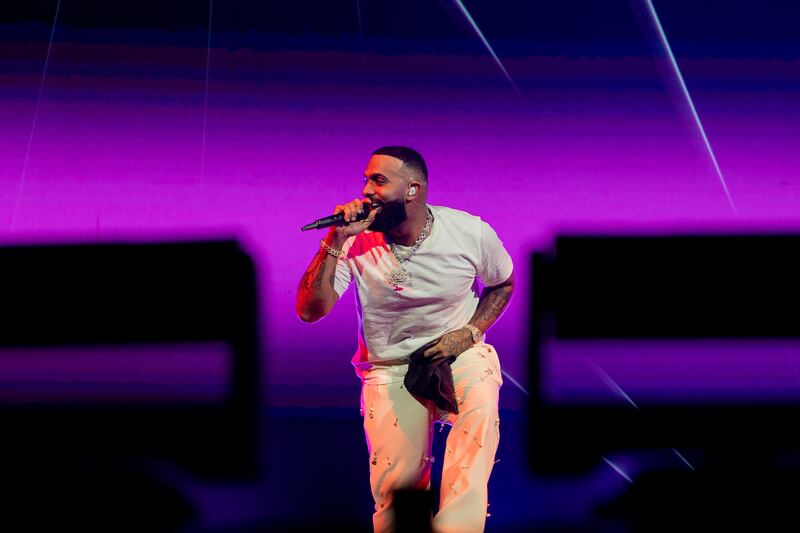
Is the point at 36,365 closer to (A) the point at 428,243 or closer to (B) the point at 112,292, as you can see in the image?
(B) the point at 112,292

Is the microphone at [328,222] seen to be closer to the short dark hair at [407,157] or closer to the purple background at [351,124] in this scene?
the short dark hair at [407,157]

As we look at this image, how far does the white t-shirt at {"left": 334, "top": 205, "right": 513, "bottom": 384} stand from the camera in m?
3.35

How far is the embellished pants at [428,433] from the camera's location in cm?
309

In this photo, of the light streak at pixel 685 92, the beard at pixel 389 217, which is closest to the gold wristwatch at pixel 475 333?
the beard at pixel 389 217

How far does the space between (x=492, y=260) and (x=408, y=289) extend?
1.33 feet

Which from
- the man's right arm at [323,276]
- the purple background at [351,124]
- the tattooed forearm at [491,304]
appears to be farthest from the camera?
the purple background at [351,124]

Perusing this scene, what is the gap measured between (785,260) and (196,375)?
122 inches

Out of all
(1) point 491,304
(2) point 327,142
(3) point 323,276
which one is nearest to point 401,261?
(3) point 323,276

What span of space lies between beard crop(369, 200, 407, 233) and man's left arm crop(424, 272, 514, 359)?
1.64 ft

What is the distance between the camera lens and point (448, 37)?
161 inches

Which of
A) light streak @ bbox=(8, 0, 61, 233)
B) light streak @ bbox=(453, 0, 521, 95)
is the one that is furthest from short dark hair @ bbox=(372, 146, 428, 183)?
light streak @ bbox=(8, 0, 61, 233)

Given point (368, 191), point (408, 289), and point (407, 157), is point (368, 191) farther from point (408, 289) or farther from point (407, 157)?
point (408, 289)

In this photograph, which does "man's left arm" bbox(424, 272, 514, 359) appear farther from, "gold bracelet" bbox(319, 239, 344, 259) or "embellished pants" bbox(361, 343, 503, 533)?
"gold bracelet" bbox(319, 239, 344, 259)

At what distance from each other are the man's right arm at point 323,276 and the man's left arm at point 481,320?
462mm
